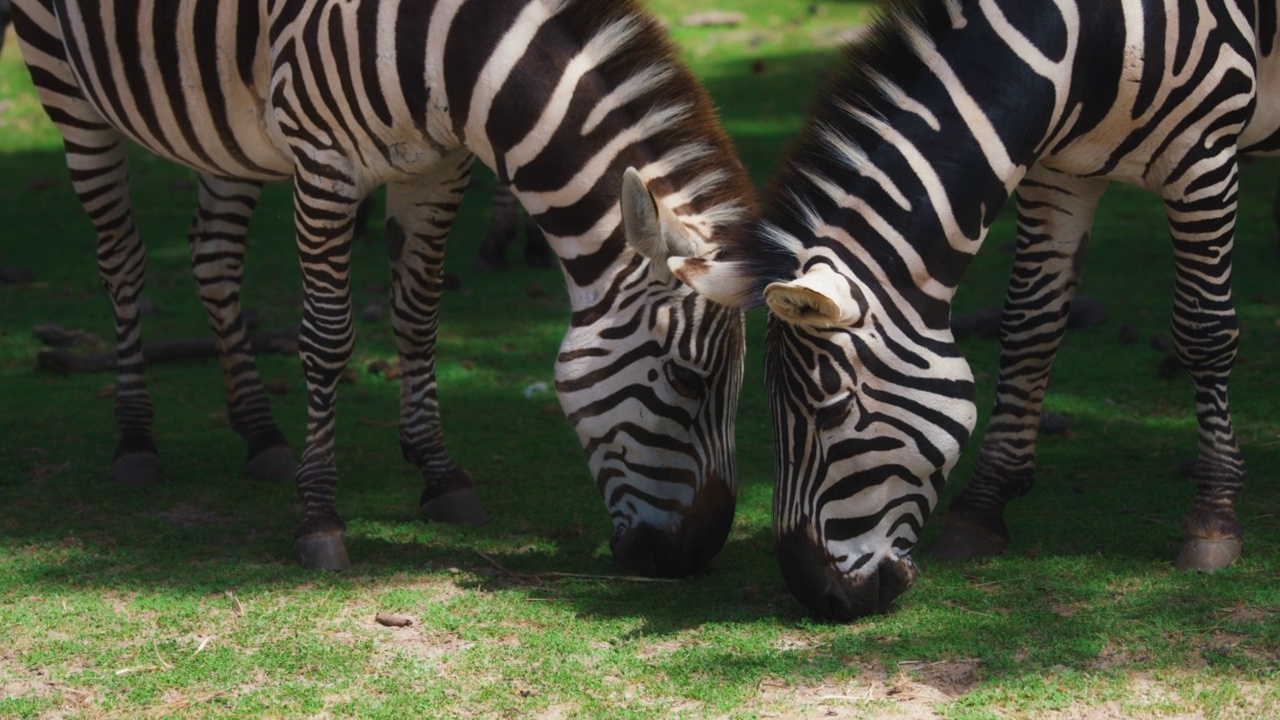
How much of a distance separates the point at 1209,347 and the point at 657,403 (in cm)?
198

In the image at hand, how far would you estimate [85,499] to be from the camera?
19.6ft

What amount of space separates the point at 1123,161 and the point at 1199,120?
0.27 meters

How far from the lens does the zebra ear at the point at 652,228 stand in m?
4.12

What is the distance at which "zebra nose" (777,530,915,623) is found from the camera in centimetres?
410

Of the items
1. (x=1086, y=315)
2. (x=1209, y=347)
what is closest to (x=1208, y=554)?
(x=1209, y=347)

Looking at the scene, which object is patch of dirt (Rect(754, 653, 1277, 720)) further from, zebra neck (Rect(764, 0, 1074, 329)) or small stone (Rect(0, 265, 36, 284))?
small stone (Rect(0, 265, 36, 284))

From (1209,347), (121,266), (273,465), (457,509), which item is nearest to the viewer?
(1209,347)

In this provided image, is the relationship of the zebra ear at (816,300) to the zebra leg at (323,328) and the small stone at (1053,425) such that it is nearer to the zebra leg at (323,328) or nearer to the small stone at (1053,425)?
the zebra leg at (323,328)

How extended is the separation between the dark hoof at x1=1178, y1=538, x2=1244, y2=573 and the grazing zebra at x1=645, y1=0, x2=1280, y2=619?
25mm

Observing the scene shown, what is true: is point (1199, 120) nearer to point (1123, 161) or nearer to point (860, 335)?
point (1123, 161)

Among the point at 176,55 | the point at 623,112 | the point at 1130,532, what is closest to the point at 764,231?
the point at 623,112

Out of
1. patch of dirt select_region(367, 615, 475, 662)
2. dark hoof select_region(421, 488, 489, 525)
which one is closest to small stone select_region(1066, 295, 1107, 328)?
dark hoof select_region(421, 488, 489, 525)

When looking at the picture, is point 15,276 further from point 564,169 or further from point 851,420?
point 851,420

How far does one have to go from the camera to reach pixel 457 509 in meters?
5.61
